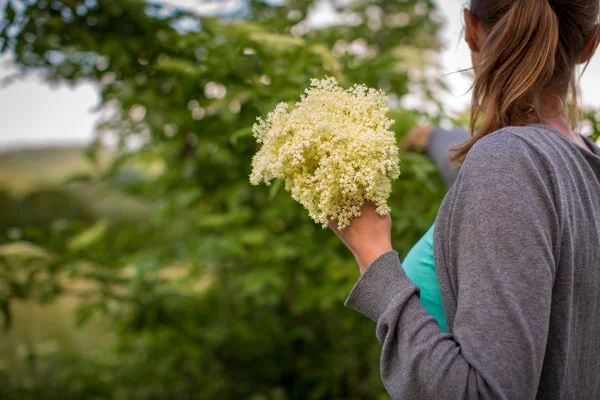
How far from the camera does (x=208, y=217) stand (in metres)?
2.16

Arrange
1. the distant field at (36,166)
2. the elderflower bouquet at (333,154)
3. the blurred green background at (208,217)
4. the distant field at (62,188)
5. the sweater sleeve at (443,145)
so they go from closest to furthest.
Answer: the elderflower bouquet at (333,154), the sweater sleeve at (443,145), the blurred green background at (208,217), the distant field at (62,188), the distant field at (36,166)

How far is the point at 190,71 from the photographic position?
1.85 metres

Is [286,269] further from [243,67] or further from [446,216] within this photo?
[446,216]

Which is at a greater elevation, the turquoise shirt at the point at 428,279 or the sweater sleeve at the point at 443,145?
the sweater sleeve at the point at 443,145

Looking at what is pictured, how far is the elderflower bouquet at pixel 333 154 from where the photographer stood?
0.96 m

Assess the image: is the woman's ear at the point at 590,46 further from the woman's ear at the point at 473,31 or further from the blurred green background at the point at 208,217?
the blurred green background at the point at 208,217

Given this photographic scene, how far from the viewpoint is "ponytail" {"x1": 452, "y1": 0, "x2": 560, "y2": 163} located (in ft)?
3.19

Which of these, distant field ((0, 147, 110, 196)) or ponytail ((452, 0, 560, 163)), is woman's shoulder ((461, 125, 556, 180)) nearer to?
ponytail ((452, 0, 560, 163))

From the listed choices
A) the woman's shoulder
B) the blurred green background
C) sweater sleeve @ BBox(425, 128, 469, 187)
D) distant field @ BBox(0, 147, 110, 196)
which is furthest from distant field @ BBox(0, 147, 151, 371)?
the woman's shoulder

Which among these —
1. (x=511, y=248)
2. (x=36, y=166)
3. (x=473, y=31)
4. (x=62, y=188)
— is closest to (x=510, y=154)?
(x=511, y=248)

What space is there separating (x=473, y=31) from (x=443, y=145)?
0.81m

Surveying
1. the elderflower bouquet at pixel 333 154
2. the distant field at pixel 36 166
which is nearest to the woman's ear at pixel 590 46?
the elderflower bouquet at pixel 333 154

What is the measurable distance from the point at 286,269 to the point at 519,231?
168cm

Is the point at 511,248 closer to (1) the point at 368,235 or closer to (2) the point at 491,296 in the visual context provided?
(2) the point at 491,296
